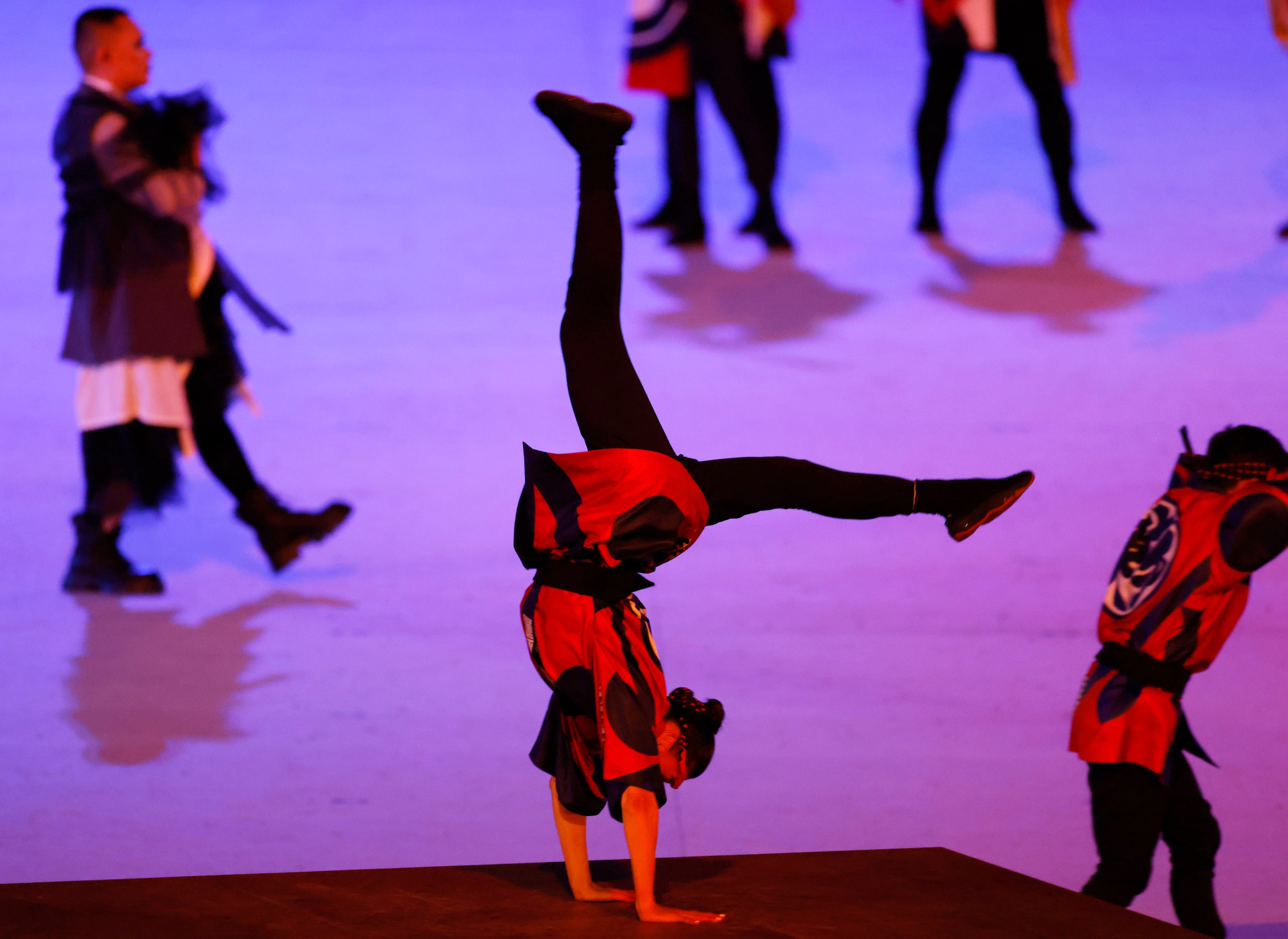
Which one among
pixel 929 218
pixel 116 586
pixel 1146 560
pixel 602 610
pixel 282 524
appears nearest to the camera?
pixel 602 610

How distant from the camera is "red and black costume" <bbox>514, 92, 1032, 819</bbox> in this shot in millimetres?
2289

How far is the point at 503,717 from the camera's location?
3.63m

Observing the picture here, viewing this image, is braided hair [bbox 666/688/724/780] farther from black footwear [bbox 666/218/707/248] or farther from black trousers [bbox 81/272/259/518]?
black footwear [bbox 666/218/707/248]

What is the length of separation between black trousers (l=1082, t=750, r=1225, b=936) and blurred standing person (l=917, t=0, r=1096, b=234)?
138 inches

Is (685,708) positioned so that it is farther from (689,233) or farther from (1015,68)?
(1015,68)

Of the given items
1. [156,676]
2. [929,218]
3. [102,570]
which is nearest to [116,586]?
[102,570]

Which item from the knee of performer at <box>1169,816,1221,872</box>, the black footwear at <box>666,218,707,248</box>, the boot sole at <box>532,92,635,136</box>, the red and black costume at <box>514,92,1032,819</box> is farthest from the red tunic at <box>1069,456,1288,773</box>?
the black footwear at <box>666,218,707,248</box>

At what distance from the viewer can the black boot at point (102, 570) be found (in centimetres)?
435

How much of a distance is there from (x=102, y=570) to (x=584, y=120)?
2.66 m

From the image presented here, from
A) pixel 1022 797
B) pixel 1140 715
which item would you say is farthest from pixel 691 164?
pixel 1140 715

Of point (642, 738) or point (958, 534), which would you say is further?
point (958, 534)

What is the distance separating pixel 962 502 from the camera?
2469mm

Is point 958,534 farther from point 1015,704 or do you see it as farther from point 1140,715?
point 1015,704

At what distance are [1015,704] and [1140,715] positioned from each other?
42.0 inches
